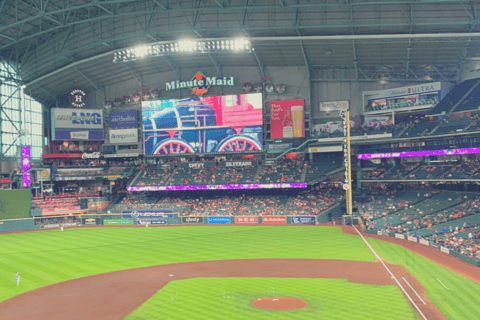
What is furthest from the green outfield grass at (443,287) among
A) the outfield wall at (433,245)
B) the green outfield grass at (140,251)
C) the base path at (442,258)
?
the green outfield grass at (140,251)

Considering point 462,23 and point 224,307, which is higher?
point 462,23

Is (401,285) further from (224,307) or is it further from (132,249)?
(132,249)

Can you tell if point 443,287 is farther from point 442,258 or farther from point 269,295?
point 269,295

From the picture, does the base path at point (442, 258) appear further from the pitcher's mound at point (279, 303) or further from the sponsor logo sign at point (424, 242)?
the pitcher's mound at point (279, 303)

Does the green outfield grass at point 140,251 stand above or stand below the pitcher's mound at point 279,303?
below

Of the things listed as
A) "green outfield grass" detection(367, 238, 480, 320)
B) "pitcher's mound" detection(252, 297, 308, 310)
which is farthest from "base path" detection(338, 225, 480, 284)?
"pitcher's mound" detection(252, 297, 308, 310)

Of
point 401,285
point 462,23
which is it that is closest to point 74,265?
point 401,285

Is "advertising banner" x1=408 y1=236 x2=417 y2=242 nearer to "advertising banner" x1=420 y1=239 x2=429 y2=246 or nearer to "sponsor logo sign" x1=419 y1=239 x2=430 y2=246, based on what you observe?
"sponsor logo sign" x1=419 y1=239 x2=430 y2=246
